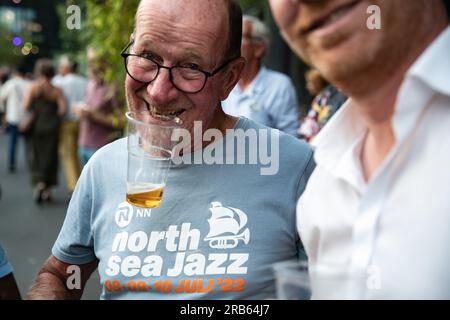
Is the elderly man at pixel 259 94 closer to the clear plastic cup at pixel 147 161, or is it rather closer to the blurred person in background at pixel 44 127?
the clear plastic cup at pixel 147 161

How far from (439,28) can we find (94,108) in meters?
6.32

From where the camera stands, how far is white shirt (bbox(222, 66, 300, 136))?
436 cm

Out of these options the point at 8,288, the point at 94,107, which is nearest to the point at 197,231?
the point at 8,288

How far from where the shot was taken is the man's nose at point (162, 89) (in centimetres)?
174

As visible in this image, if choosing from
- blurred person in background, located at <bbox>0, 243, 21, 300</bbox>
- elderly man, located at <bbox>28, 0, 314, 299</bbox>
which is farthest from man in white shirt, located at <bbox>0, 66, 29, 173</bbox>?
elderly man, located at <bbox>28, 0, 314, 299</bbox>

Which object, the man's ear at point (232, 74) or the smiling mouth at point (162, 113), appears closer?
the smiling mouth at point (162, 113)

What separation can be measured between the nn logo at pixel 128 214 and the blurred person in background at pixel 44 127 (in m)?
6.69

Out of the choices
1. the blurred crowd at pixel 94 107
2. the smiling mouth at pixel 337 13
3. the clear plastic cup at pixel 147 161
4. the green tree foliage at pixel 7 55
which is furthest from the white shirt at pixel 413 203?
the green tree foliage at pixel 7 55

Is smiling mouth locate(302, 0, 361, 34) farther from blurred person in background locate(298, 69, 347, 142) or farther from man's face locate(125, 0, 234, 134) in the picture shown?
blurred person in background locate(298, 69, 347, 142)

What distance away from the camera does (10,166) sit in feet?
38.5

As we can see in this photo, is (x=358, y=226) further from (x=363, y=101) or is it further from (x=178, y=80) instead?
(x=178, y=80)

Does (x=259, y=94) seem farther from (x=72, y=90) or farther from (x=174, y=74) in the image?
(x=72, y=90)

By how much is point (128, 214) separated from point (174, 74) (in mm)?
387

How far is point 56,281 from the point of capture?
1.84 meters
